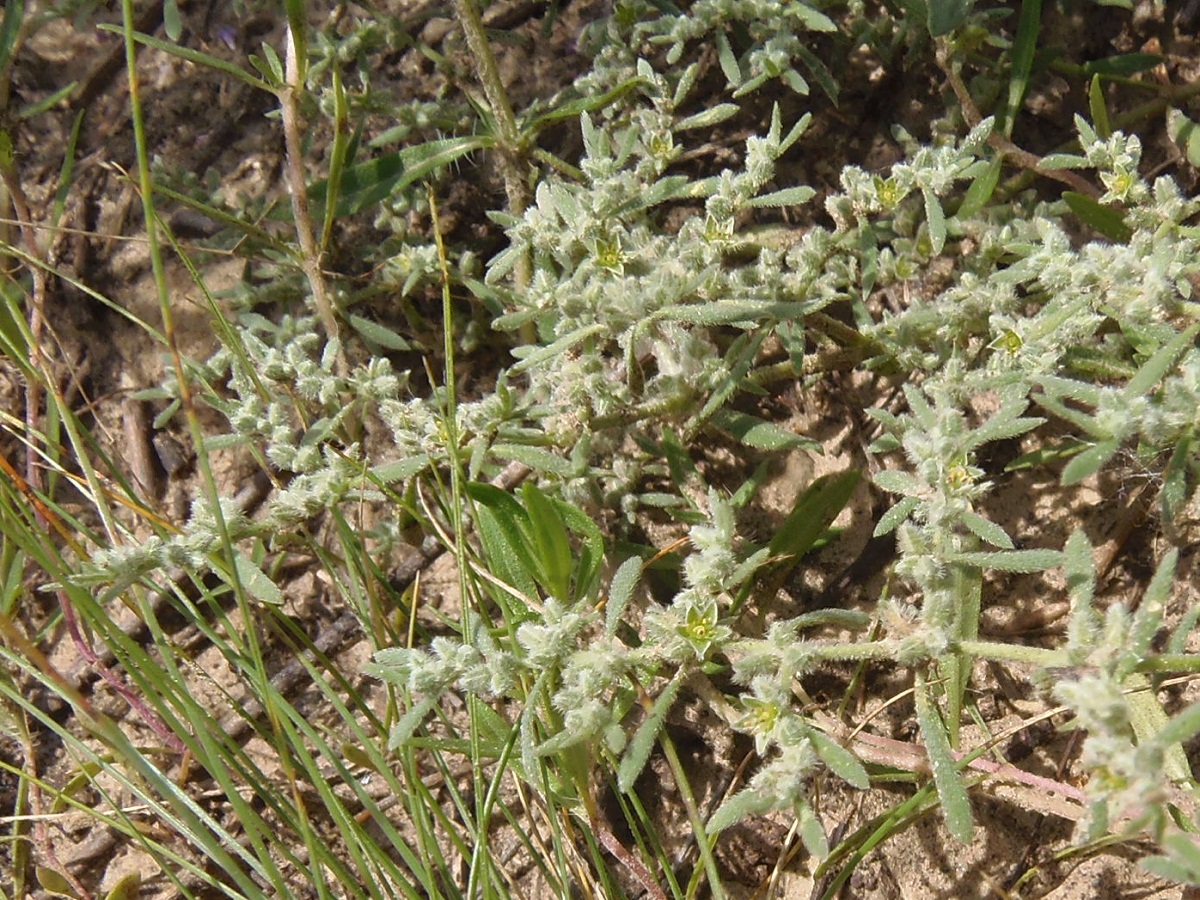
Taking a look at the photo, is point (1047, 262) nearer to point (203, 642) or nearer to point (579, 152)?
point (579, 152)

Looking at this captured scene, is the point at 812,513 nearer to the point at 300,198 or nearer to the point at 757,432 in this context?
the point at 757,432

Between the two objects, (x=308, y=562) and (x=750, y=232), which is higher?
(x=750, y=232)

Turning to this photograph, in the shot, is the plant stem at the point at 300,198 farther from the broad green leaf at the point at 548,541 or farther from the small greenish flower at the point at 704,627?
the small greenish flower at the point at 704,627

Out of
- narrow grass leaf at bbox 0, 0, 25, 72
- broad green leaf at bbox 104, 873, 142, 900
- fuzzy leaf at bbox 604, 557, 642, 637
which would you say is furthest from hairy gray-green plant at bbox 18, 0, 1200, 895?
broad green leaf at bbox 104, 873, 142, 900

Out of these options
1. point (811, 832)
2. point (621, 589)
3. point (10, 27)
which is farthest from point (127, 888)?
point (10, 27)

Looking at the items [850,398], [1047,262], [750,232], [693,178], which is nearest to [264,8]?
[693,178]

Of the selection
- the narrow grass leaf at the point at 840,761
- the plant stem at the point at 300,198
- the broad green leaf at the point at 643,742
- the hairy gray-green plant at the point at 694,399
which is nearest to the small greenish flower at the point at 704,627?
the hairy gray-green plant at the point at 694,399

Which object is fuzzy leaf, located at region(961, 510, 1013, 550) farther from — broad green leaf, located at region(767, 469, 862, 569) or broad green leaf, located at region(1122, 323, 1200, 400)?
broad green leaf, located at region(767, 469, 862, 569)

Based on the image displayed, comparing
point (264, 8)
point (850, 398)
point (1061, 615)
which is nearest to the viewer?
point (1061, 615)
